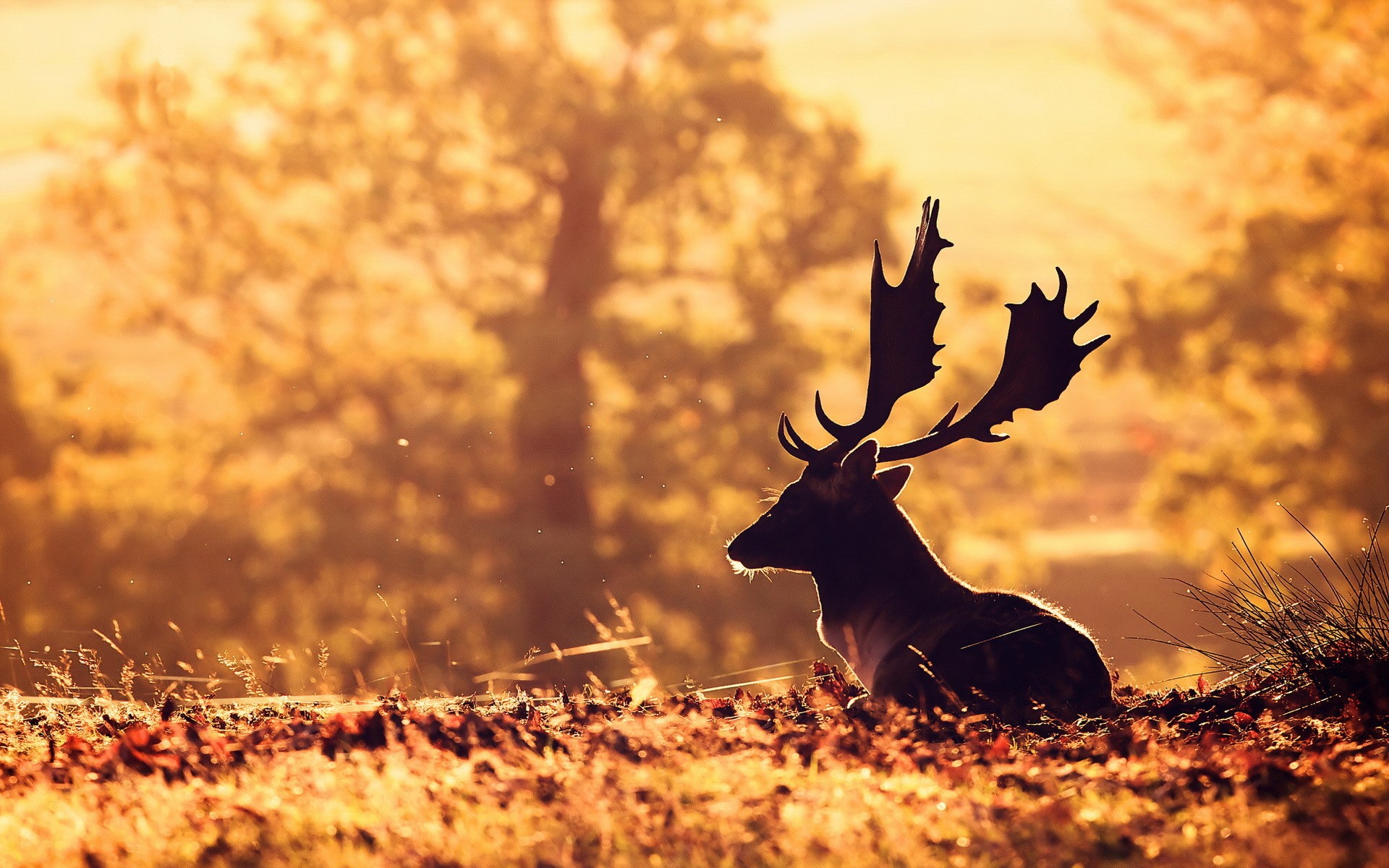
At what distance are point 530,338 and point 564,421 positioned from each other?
1420 mm

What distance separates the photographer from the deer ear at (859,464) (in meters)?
6.46

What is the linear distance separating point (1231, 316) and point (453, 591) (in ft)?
41.1

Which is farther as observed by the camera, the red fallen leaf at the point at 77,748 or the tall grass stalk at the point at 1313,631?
the tall grass stalk at the point at 1313,631

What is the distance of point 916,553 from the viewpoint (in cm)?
Answer: 662

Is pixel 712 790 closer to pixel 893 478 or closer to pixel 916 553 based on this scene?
pixel 916 553

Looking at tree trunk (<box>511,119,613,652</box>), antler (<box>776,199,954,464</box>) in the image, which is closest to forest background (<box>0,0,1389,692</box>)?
tree trunk (<box>511,119,613,652</box>)

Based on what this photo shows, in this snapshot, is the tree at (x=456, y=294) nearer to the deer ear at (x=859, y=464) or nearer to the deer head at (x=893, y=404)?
the deer head at (x=893, y=404)

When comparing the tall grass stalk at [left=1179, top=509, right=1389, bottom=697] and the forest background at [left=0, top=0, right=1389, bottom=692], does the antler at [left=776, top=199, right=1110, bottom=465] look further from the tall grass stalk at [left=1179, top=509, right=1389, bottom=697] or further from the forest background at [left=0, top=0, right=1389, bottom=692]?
the forest background at [left=0, top=0, right=1389, bottom=692]

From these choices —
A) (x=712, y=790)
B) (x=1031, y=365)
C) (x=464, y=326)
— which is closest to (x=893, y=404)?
(x=1031, y=365)

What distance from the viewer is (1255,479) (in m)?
21.5

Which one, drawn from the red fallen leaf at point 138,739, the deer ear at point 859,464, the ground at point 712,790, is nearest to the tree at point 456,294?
the deer ear at point 859,464

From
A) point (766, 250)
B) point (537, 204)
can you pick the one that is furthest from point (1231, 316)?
point (537, 204)

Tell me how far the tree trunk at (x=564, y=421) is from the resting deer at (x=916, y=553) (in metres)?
13.4

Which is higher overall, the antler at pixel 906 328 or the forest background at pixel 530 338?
the forest background at pixel 530 338
